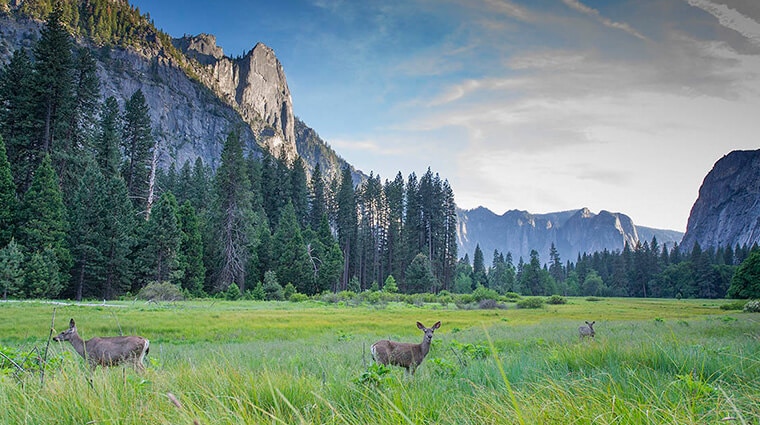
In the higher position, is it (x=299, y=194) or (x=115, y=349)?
(x=299, y=194)

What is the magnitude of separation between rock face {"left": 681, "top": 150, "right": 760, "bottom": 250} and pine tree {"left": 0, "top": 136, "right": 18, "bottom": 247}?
6897 inches

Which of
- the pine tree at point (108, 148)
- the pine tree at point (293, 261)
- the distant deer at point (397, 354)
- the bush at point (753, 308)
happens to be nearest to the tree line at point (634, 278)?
the pine tree at point (293, 261)

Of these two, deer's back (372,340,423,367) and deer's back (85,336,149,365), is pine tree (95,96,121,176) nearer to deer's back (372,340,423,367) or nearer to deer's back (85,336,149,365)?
deer's back (85,336,149,365)

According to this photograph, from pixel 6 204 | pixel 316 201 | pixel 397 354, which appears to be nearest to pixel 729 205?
pixel 316 201

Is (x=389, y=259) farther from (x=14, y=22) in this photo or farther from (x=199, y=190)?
(x=14, y=22)

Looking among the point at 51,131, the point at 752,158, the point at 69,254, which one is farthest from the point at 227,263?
the point at 752,158

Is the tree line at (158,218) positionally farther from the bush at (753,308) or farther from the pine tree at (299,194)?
the bush at (753,308)

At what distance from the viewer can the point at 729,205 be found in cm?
16312

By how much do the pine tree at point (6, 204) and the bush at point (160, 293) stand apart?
9.26m

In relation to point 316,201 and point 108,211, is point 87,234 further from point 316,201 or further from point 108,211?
point 316,201

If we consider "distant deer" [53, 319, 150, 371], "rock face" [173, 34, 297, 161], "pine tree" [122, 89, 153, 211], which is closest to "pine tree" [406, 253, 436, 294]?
"pine tree" [122, 89, 153, 211]

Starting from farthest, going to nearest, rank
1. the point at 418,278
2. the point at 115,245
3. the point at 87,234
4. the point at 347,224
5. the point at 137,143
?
1. the point at 347,224
2. the point at 418,278
3. the point at 137,143
4. the point at 115,245
5. the point at 87,234

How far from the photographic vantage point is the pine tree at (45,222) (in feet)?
92.2

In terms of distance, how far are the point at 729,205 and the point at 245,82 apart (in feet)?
689
